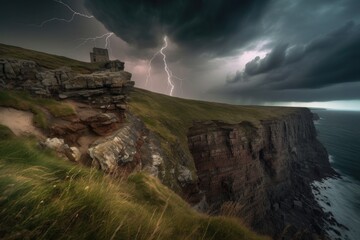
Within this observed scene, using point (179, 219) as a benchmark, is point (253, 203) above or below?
below

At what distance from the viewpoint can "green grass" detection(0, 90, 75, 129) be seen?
1252cm

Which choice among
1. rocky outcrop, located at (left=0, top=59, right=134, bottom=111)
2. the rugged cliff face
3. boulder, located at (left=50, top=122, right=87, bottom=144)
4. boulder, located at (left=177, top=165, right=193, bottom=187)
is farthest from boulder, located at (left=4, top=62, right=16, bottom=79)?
the rugged cliff face

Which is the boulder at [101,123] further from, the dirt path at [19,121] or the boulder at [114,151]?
the dirt path at [19,121]

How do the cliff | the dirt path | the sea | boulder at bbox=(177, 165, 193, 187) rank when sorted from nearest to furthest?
the dirt path, the cliff, boulder at bbox=(177, 165, 193, 187), the sea

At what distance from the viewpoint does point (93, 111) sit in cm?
1794

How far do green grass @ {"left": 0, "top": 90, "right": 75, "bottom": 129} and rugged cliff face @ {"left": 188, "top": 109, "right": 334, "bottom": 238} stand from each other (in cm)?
2880

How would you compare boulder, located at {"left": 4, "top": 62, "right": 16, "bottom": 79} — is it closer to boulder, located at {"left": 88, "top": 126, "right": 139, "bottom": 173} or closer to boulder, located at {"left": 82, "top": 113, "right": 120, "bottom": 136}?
boulder, located at {"left": 82, "top": 113, "right": 120, "bottom": 136}

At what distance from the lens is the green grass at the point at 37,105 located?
41.1 feet

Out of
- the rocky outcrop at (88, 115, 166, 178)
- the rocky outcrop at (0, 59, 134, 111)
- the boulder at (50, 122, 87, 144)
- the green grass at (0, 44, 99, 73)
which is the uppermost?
the green grass at (0, 44, 99, 73)

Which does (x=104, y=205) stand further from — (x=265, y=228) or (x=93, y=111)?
(x=265, y=228)

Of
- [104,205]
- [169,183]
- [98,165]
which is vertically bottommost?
[169,183]

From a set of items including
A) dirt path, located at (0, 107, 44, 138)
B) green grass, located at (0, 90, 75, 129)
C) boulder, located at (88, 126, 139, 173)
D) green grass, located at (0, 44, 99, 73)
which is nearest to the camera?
dirt path, located at (0, 107, 44, 138)

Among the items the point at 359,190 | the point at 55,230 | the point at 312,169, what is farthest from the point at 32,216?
the point at 312,169

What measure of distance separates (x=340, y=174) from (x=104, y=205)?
113 metres
